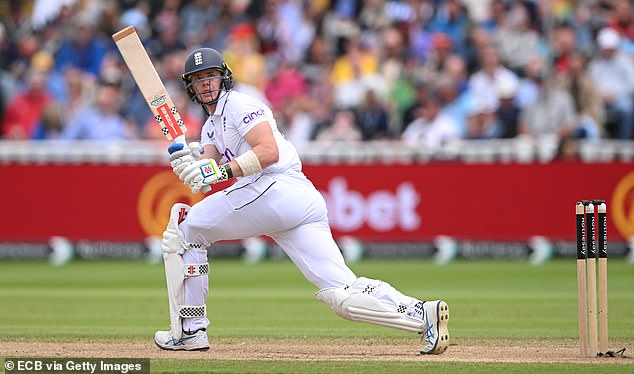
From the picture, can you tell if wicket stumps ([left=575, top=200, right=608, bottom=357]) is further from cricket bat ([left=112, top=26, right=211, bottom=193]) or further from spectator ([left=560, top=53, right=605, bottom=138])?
spectator ([left=560, top=53, right=605, bottom=138])

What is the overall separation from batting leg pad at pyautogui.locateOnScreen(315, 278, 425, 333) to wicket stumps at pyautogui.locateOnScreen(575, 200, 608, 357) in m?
1.07

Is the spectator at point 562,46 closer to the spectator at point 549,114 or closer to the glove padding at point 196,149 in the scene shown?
the spectator at point 549,114

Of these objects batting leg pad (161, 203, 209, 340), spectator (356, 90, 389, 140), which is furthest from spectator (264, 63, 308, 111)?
batting leg pad (161, 203, 209, 340)

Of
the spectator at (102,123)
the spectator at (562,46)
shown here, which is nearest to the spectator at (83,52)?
the spectator at (102,123)

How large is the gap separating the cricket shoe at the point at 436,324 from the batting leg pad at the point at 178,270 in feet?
5.24

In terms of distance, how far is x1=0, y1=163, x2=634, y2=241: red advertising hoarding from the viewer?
55.4 ft

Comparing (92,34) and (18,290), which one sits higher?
(92,34)

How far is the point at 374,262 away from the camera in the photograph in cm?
1728

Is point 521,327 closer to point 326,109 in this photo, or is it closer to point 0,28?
point 326,109

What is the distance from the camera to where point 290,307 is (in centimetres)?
1259

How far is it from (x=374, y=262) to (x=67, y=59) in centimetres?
689

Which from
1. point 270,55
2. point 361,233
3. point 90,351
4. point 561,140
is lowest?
point 90,351

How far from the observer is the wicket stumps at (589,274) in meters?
8.27

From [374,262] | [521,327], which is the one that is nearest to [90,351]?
[521,327]
